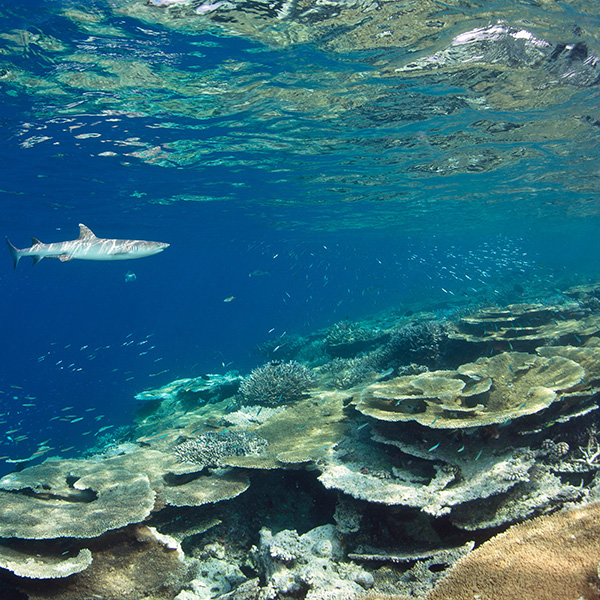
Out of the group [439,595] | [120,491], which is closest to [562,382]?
[439,595]

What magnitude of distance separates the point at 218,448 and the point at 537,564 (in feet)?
17.1

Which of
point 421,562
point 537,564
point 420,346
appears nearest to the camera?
point 537,564

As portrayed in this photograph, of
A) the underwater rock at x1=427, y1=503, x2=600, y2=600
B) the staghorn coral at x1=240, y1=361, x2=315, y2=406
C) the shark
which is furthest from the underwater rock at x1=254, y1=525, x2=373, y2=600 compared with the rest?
the shark

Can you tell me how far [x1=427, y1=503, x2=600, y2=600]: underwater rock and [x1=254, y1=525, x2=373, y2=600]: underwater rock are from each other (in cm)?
137

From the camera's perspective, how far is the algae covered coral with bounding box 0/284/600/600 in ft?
13.5

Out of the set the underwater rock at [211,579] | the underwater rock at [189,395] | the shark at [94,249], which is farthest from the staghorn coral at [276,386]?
the underwater rock at [211,579]

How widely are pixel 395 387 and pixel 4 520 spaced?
5.80 m

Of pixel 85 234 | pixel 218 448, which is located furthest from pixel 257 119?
pixel 218 448

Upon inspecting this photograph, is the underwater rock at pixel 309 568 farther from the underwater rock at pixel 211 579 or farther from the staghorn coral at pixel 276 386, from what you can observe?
the staghorn coral at pixel 276 386

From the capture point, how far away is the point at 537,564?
2.68 meters

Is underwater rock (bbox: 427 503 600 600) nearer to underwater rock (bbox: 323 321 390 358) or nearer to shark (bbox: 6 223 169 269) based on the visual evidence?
shark (bbox: 6 223 169 269)

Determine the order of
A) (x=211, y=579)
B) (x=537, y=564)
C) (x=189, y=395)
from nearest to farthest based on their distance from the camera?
(x=537, y=564) → (x=211, y=579) → (x=189, y=395)

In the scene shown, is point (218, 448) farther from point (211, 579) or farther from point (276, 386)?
point (276, 386)

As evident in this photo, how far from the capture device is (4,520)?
15.1 feet
